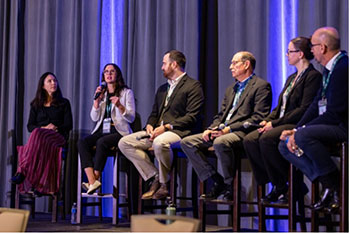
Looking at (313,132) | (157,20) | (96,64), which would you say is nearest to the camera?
(313,132)

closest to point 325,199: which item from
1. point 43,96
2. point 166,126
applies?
point 166,126

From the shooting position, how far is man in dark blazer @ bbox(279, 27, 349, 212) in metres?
3.08

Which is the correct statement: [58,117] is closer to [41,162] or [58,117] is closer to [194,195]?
[41,162]

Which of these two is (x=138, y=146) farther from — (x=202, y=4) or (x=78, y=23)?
(x=78, y=23)

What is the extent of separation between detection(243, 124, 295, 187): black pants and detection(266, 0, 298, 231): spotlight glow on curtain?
893 mm

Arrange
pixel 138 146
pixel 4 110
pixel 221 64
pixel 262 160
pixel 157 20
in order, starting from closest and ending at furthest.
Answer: pixel 262 160, pixel 138 146, pixel 221 64, pixel 157 20, pixel 4 110

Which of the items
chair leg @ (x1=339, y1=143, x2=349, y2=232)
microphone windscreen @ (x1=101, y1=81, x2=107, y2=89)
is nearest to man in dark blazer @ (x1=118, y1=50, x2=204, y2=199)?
microphone windscreen @ (x1=101, y1=81, x2=107, y2=89)

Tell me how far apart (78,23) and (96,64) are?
54 cm

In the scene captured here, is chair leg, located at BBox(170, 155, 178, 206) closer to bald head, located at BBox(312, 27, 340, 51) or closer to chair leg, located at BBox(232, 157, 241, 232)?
chair leg, located at BBox(232, 157, 241, 232)

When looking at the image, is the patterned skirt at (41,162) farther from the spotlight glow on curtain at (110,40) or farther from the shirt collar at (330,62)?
the shirt collar at (330,62)

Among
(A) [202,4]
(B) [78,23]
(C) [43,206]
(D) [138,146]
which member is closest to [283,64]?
(A) [202,4]

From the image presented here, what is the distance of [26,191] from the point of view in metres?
5.21

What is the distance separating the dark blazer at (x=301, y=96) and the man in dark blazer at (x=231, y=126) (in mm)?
280

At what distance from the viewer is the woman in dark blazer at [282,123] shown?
346cm
